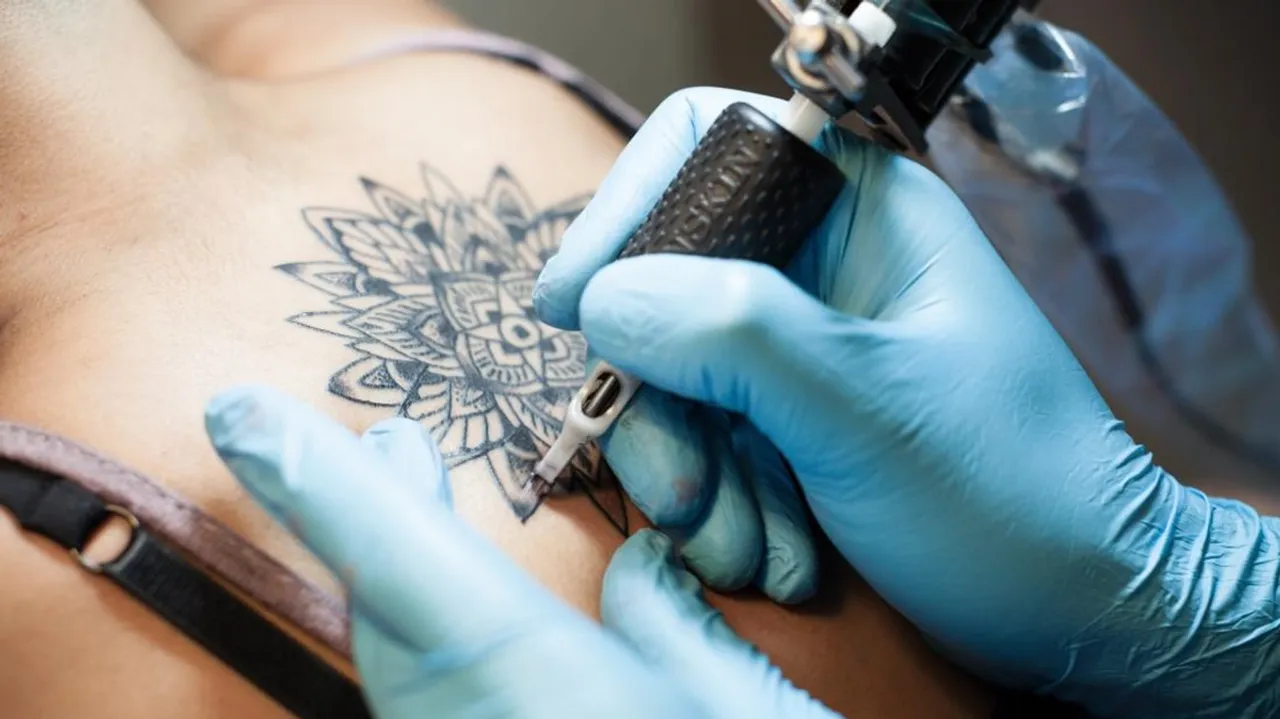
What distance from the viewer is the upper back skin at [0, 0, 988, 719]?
1.94 feet

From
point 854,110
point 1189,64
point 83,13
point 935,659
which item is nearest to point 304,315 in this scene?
point 83,13

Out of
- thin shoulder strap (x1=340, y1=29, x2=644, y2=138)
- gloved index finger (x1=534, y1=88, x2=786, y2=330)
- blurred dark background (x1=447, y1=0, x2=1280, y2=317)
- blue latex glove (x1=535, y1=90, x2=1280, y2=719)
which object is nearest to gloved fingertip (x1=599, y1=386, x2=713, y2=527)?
blue latex glove (x1=535, y1=90, x2=1280, y2=719)

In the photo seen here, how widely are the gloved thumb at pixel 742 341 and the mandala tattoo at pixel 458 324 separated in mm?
126

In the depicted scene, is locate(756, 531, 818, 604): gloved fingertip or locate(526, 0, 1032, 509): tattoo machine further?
locate(756, 531, 818, 604): gloved fingertip

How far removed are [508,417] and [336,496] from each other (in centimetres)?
Result: 21

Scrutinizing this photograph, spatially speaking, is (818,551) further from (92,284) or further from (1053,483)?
(92,284)

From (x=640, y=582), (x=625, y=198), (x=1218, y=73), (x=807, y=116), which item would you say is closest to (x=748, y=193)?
(x=807, y=116)

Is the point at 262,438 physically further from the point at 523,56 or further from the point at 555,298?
the point at 523,56

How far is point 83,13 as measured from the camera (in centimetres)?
83

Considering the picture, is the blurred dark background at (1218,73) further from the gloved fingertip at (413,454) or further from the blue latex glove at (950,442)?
the gloved fingertip at (413,454)

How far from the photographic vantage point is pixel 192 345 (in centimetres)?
72

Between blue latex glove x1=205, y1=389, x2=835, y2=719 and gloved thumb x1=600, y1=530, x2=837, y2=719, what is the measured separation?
0.03 meters

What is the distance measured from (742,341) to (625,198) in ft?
0.68

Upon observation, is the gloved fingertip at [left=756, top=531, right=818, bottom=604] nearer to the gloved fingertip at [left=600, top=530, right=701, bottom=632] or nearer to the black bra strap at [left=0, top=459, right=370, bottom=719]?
the gloved fingertip at [left=600, top=530, right=701, bottom=632]
